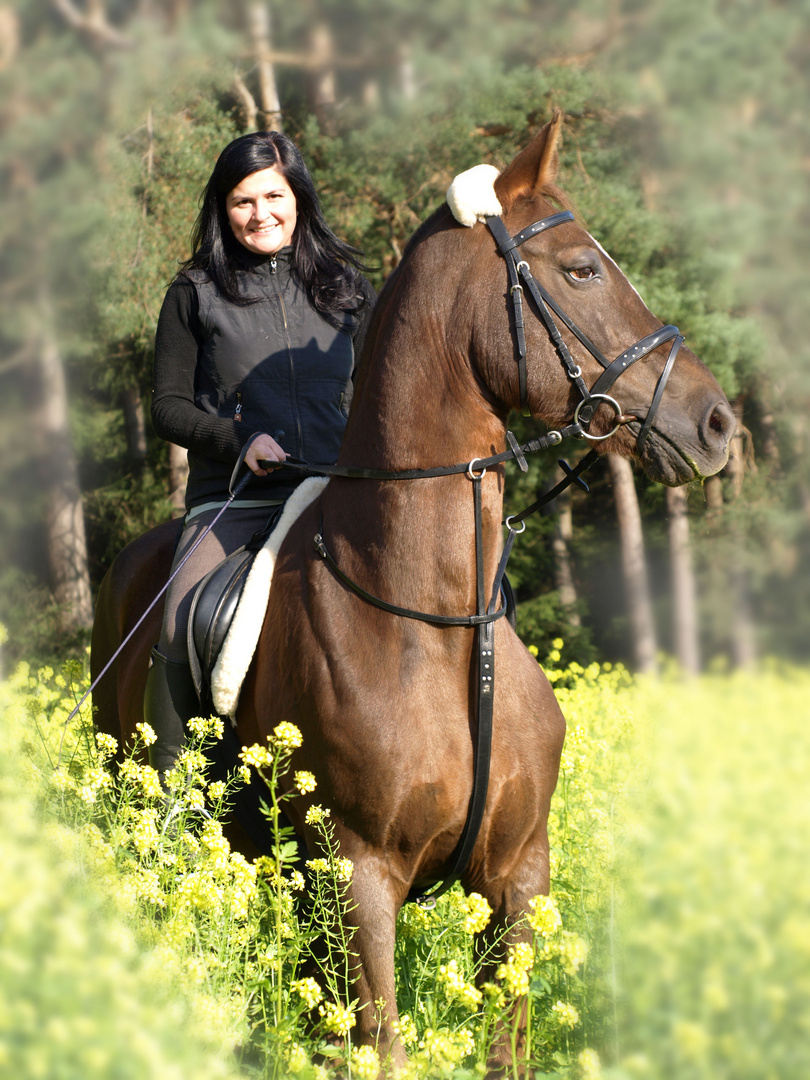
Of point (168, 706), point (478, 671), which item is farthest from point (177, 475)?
point (478, 671)

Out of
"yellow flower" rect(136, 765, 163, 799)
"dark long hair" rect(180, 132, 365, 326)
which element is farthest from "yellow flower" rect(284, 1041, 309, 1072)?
"dark long hair" rect(180, 132, 365, 326)

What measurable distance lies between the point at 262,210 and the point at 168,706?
186cm

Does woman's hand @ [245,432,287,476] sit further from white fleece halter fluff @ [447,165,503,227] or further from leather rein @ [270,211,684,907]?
white fleece halter fluff @ [447,165,503,227]

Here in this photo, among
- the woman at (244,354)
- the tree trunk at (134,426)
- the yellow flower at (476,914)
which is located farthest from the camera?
the tree trunk at (134,426)

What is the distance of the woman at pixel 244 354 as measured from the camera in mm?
3232

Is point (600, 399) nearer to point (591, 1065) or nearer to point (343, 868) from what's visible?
point (343, 868)

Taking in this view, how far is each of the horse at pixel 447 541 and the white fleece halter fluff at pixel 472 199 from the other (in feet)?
0.17

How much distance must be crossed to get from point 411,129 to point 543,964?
30.7 feet

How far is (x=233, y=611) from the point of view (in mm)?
2980

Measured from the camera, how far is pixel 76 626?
13.4m

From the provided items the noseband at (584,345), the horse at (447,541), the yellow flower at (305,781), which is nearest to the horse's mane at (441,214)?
the horse at (447,541)

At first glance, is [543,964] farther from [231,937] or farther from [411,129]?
[411,129]

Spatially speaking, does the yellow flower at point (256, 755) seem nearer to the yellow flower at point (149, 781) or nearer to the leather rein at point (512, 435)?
the yellow flower at point (149, 781)

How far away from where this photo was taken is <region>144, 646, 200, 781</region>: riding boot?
318 centimetres
